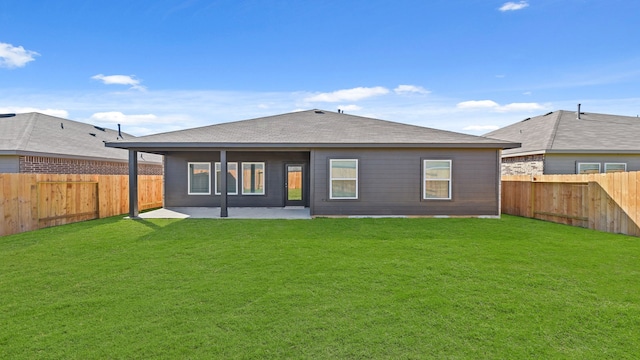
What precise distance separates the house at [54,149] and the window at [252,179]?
24.8ft

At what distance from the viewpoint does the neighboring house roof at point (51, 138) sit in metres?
12.9

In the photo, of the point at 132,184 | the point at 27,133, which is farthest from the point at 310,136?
the point at 27,133

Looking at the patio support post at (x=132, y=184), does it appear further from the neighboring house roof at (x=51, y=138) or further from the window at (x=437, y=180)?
the window at (x=437, y=180)

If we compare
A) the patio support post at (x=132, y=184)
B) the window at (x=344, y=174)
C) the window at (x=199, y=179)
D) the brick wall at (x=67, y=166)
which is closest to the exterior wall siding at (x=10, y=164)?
the brick wall at (x=67, y=166)

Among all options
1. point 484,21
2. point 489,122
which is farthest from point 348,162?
point 489,122

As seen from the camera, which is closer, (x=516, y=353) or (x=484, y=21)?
(x=516, y=353)

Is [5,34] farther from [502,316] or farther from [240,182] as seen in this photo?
[502,316]

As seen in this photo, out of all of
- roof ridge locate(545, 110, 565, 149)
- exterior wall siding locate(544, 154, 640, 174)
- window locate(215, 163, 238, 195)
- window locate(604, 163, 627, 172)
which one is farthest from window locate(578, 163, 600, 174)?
window locate(215, 163, 238, 195)

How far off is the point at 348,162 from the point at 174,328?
8199 millimetres

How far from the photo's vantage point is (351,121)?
13.8 metres

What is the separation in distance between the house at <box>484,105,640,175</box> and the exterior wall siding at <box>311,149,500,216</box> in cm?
516

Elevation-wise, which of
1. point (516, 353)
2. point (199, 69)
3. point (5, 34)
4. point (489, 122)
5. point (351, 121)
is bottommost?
point (516, 353)

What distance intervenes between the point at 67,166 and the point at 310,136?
1117 cm

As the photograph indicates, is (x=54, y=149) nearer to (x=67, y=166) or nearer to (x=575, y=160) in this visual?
(x=67, y=166)
